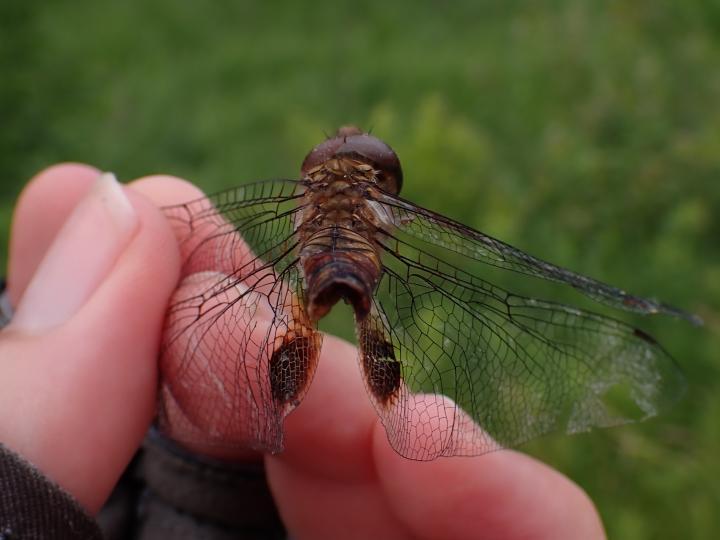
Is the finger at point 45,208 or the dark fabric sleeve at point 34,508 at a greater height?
the finger at point 45,208

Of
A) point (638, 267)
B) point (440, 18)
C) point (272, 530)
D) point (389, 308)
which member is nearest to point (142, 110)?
point (440, 18)

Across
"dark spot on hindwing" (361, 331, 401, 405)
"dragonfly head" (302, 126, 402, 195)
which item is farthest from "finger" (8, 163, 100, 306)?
"dark spot on hindwing" (361, 331, 401, 405)

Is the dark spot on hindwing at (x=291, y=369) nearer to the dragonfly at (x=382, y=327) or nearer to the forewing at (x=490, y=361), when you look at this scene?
the dragonfly at (x=382, y=327)

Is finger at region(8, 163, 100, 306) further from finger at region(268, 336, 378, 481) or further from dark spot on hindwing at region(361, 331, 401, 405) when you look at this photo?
dark spot on hindwing at region(361, 331, 401, 405)

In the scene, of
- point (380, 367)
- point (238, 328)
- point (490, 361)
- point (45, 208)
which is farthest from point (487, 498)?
point (45, 208)

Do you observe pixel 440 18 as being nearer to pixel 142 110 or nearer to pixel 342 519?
pixel 142 110

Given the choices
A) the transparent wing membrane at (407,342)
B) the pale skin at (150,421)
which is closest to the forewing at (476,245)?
the transparent wing membrane at (407,342)
